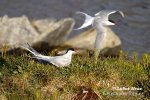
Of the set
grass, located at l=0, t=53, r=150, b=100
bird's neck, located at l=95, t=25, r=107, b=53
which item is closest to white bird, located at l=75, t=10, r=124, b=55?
bird's neck, located at l=95, t=25, r=107, b=53

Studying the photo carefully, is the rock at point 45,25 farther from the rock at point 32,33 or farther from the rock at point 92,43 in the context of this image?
the rock at point 92,43

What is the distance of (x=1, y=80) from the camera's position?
6.45 metres

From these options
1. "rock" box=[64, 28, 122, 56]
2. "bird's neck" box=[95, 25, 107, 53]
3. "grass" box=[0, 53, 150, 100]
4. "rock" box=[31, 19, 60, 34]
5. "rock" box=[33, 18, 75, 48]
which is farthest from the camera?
"rock" box=[31, 19, 60, 34]

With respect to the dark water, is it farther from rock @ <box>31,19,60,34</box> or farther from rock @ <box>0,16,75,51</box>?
rock @ <box>0,16,75,51</box>

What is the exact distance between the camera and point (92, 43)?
13352mm

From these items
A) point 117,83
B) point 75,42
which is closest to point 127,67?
point 117,83

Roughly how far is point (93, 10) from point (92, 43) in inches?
210

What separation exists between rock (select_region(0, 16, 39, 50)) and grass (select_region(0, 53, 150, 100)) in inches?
248

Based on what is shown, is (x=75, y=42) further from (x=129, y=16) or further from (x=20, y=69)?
(x=20, y=69)

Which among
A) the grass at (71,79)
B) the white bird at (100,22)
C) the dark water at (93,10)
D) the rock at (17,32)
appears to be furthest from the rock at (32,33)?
the grass at (71,79)

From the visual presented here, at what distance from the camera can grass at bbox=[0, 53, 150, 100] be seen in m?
6.28

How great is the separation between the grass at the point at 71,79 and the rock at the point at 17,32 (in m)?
6.31

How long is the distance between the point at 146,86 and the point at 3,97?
4.74 ft

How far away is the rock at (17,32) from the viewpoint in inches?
526
